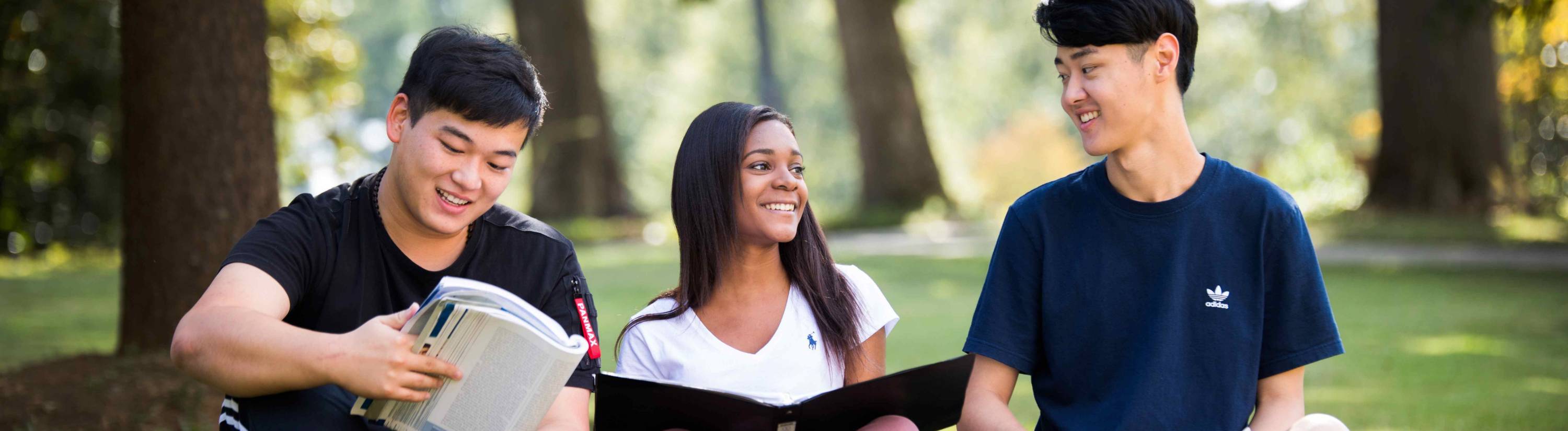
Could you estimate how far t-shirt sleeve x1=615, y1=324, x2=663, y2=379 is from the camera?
11.3 ft

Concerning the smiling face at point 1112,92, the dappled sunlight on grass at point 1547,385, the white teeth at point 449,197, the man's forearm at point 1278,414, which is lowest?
the dappled sunlight on grass at point 1547,385

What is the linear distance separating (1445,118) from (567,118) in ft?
→ 40.6

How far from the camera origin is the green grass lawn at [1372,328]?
6004 millimetres

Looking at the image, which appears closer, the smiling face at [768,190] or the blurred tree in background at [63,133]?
the smiling face at [768,190]

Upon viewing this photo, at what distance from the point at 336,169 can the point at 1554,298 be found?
1313 cm

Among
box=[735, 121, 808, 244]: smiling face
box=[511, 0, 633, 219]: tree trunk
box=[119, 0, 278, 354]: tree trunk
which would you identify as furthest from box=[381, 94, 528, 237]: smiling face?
box=[511, 0, 633, 219]: tree trunk

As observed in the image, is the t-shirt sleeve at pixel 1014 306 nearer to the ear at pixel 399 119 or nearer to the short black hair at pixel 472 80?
the short black hair at pixel 472 80

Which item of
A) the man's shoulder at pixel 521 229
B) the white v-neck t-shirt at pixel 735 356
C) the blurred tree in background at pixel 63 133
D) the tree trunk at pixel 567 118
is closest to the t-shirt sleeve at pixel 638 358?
the white v-neck t-shirt at pixel 735 356

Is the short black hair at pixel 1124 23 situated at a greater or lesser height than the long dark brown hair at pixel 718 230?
greater

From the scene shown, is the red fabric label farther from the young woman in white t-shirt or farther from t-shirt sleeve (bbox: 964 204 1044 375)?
t-shirt sleeve (bbox: 964 204 1044 375)

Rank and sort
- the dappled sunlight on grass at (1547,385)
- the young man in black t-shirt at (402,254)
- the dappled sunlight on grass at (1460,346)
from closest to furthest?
the young man in black t-shirt at (402,254), the dappled sunlight on grass at (1547,385), the dappled sunlight on grass at (1460,346)

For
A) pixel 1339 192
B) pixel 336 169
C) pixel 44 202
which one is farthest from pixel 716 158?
pixel 1339 192

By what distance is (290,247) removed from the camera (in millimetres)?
2895

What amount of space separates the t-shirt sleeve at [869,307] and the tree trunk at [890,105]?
49.5 feet
